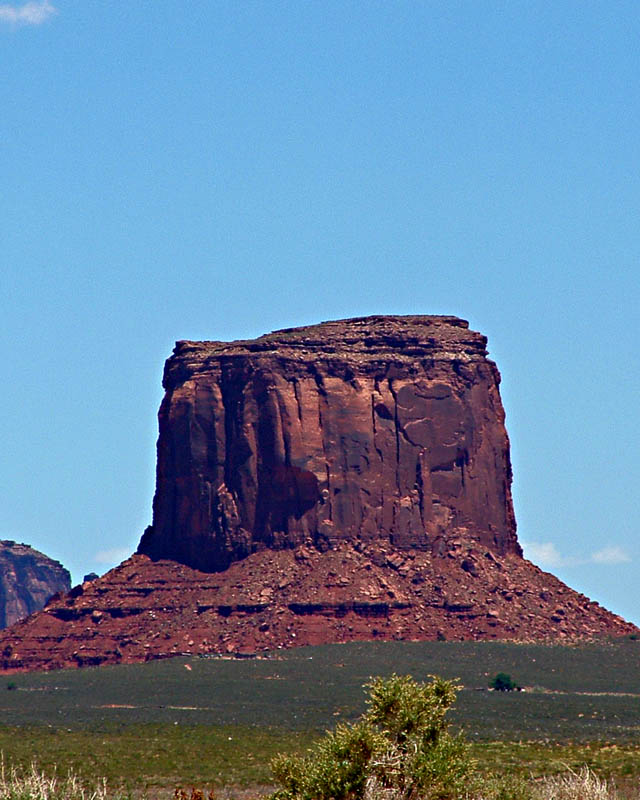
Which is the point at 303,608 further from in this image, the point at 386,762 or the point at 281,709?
the point at 386,762

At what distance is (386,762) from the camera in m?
38.2

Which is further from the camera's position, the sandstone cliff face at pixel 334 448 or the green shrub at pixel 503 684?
the sandstone cliff face at pixel 334 448

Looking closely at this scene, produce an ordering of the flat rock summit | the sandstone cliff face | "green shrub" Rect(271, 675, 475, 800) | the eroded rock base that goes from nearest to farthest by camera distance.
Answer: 1. "green shrub" Rect(271, 675, 475, 800)
2. the eroded rock base
3. the flat rock summit
4. the sandstone cliff face

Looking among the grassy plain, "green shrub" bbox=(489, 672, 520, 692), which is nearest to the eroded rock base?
the grassy plain

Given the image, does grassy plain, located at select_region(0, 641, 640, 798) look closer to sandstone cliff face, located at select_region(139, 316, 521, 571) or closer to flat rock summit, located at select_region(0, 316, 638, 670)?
flat rock summit, located at select_region(0, 316, 638, 670)

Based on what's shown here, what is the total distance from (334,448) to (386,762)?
7630 centimetres

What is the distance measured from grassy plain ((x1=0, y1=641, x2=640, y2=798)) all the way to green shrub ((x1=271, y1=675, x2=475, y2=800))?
1967cm

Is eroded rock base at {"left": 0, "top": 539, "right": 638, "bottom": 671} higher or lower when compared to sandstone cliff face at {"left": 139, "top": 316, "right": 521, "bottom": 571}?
lower

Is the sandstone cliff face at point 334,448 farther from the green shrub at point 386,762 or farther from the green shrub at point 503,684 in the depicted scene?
the green shrub at point 386,762

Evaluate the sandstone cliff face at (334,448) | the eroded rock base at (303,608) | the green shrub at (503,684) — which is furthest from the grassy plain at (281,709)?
the sandstone cliff face at (334,448)

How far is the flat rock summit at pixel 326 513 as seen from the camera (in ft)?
354

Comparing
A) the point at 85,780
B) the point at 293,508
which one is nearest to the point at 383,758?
the point at 85,780

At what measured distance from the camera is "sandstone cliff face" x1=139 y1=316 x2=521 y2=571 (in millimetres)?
113562

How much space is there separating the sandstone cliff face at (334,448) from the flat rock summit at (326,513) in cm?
11
